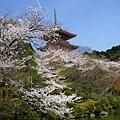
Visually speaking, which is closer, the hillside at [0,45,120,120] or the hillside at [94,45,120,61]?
the hillside at [0,45,120,120]

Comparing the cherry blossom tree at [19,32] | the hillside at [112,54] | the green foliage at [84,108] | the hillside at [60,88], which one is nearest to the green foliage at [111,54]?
the hillside at [112,54]

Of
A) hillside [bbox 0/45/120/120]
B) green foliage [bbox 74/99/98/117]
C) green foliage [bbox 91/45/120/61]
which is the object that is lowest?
green foliage [bbox 74/99/98/117]

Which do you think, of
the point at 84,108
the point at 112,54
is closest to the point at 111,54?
the point at 112,54

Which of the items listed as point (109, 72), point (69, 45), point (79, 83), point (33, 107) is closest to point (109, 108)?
point (79, 83)

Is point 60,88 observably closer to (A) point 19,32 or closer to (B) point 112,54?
(A) point 19,32

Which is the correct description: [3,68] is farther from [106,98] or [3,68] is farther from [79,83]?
[106,98]

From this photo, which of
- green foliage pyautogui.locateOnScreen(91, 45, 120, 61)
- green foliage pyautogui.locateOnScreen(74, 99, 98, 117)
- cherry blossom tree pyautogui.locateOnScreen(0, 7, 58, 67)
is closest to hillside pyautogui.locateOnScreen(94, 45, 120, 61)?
green foliage pyautogui.locateOnScreen(91, 45, 120, 61)

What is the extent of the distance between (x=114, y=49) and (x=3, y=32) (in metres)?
36.9

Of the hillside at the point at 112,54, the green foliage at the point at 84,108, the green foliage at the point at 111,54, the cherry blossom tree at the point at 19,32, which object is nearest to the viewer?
the cherry blossom tree at the point at 19,32

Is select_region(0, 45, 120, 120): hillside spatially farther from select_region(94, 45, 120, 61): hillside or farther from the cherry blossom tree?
select_region(94, 45, 120, 61): hillside

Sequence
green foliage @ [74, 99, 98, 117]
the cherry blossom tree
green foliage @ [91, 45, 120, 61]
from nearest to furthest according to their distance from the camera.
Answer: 1. the cherry blossom tree
2. green foliage @ [74, 99, 98, 117]
3. green foliage @ [91, 45, 120, 61]

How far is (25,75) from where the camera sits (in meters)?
7.60

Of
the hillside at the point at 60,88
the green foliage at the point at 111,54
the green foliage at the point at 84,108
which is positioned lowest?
the green foliage at the point at 84,108

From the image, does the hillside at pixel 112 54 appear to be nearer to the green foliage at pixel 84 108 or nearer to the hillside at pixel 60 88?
the hillside at pixel 60 88
